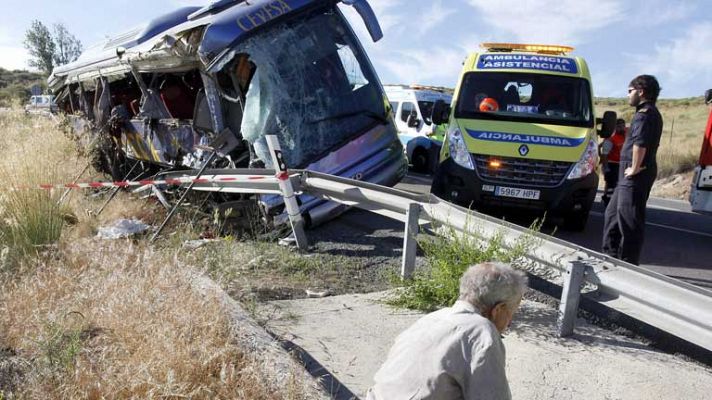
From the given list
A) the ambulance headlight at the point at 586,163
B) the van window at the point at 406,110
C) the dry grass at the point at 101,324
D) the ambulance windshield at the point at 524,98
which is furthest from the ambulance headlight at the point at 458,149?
the van window at the point at 406,110

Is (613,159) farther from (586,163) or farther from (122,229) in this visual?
(122,229)

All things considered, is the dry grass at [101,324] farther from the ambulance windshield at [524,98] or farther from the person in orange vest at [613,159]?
the person in orange vest at [613,159]

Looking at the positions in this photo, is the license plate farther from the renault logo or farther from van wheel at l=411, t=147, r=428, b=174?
van wheel at l=411, t=147, r=428, b=174

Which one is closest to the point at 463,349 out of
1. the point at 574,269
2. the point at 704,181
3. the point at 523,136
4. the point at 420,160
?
the point at 574,269

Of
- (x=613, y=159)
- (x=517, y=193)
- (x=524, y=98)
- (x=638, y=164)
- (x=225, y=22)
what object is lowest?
(x=517, y=193)

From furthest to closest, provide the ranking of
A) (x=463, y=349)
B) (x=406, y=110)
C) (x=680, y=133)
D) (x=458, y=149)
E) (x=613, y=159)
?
(x=680, y=133) < (x=406, y=110) < (x=613, y=159) < (x=458, y=149) < (x=463, y=349)

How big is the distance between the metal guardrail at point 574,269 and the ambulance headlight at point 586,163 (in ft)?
10.2

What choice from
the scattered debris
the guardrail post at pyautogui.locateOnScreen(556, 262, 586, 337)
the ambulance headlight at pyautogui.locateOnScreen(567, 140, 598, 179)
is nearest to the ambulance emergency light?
the ambulance headlight at pyautogui.locateOnScreen(567, 140, 598, 179)

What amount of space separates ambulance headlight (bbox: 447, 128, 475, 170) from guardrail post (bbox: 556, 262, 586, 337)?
384cm

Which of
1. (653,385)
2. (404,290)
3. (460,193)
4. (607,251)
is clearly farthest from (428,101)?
(653,385)

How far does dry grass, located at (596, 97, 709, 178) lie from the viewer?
18062 mm

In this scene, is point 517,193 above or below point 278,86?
below

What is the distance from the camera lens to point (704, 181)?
817 cm

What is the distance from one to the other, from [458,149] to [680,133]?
31.2 metres
